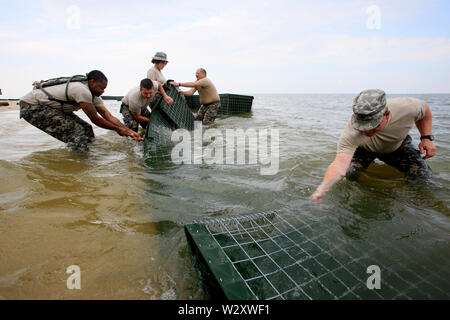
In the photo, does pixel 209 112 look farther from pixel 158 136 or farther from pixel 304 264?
pixel 304 264

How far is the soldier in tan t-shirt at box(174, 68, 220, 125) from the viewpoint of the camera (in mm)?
6469

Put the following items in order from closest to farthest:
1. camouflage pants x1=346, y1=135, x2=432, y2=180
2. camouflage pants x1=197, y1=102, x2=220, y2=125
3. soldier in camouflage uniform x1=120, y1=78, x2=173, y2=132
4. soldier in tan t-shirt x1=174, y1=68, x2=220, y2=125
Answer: camouflage pants x1=346, y1=135, x2=432, y2=180
soldier in camouflage uniform x1=120, y1=78, x2=173, y2=132
soldier in tan t-shirt x1=174, y1=68, x2=220, y2=125
camouflage pants x1=197, y1=102, x2=220, y2=125

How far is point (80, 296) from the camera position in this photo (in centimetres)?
126

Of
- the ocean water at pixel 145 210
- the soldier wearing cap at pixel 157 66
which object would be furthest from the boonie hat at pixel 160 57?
the ocean water at pixel 145 210

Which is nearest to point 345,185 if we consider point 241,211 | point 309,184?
point 309,184

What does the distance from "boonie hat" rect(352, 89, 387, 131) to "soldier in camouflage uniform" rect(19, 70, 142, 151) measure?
3020 millimetres

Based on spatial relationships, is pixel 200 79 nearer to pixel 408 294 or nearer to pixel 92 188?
pixel 92 188

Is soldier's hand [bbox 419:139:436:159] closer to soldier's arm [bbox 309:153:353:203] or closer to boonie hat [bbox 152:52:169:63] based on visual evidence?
soldier's arm [bbox 309:153:353:203]

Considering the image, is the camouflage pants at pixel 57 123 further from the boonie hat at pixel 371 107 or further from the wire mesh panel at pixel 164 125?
the boonie hat at pixel 371 107

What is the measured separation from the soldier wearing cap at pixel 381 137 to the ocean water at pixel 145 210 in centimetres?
23

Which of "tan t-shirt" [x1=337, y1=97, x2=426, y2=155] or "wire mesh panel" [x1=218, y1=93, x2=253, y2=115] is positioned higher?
"wire mesh panel" [x1=218, y1=93, x2=253, y2=115]

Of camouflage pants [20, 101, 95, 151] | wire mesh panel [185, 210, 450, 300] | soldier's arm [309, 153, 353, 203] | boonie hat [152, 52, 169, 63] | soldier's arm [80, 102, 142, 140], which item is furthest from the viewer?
boonie hat [152, 52, 169, 63]

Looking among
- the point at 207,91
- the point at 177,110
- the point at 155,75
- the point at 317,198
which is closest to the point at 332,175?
the point at 317,198

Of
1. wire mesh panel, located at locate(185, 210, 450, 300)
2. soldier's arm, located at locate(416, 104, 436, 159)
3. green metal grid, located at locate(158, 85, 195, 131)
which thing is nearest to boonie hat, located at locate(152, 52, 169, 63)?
green metal grid, located at locate(158, 85, 195, 131)
